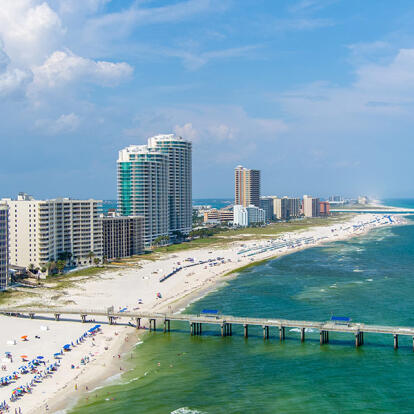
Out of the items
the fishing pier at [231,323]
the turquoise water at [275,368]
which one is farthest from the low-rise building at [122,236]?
the fishing pier at [231,323]

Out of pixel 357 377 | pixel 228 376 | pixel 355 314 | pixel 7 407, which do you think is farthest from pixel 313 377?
pixel 7 407

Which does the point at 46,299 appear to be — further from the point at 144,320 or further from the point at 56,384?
the point at 56,384

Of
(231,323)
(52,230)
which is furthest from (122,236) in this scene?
(231,323)

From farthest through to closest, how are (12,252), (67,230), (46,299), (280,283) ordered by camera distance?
1. (67,230)
2. (12,252)
3. (280,283)
4. (46,299)

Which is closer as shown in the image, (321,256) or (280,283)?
(280,283)

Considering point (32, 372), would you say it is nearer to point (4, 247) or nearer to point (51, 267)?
point (4, 247)

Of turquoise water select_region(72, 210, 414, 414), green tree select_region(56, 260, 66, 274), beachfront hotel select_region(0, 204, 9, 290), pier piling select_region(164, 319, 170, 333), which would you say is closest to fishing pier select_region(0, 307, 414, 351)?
pier piling select_region(164, 319, 170, 333)

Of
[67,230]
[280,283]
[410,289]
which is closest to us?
[410,289]
